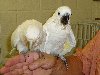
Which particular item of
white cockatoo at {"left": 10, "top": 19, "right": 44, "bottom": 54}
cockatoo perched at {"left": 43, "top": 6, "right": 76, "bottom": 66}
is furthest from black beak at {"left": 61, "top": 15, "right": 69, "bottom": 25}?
white cockatoo at {"left": 10, "top": 19, "right": 44, "bottom": 54}

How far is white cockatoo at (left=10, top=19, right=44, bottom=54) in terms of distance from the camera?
0.75m

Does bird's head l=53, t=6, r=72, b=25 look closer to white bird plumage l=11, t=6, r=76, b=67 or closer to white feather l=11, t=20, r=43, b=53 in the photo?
white bird plumage l=11, t=6, r=76, b=67

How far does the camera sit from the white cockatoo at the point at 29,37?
75cm

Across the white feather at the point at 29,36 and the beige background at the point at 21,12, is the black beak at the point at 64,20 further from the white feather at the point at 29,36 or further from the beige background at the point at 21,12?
the beige background at the point at 21,12

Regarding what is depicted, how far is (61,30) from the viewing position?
0.89 m

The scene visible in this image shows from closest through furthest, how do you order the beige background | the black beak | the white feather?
the white feather → the black beak → the beige background

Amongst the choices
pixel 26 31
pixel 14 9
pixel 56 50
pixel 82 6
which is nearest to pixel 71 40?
pixel 56 50

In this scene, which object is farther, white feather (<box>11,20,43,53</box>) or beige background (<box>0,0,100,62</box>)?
beige background (<box>0,0,100,62</box>)

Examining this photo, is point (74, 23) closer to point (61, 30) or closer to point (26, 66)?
point (61, 30)

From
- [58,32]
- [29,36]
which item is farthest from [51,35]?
[29,36]

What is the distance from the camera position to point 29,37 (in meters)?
0.74

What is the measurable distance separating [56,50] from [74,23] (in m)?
0.75

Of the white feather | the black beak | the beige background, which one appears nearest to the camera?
the white feather

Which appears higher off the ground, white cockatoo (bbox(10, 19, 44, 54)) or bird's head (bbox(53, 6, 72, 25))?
bird's head (bbox(53, 6, 72, 25))
